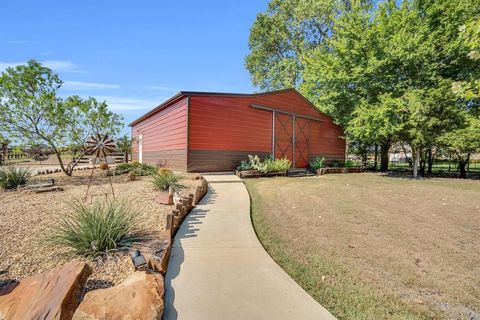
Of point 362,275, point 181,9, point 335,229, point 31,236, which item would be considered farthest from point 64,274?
point 181,9

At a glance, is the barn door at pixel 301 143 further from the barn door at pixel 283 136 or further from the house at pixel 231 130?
the barn door at pixel 283 136

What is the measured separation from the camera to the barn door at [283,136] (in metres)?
13.1

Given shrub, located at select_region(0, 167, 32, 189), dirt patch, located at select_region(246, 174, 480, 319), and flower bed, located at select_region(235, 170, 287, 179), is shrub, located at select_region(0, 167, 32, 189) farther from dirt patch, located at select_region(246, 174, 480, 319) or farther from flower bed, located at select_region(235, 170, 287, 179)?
flower bed, located at select_region(235, 170, 287, 179)

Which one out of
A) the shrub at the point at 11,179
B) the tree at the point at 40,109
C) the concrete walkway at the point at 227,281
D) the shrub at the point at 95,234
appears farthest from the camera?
the tree at the point at 40,109

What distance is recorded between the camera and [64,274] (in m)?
2.02

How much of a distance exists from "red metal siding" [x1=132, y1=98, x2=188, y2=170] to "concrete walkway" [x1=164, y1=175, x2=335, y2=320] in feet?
23.5

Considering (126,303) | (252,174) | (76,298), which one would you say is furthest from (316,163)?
(76,298)

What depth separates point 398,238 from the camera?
3.81 metres

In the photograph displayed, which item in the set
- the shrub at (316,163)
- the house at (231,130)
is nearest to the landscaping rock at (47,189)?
the house at (231,130)

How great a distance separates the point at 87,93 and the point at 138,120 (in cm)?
860

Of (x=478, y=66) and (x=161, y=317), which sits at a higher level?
(x=478, y=66)

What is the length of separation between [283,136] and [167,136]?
619cm

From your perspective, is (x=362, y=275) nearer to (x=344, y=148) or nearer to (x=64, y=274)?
(x=64, y=274)

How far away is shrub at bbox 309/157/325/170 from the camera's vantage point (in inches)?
567
